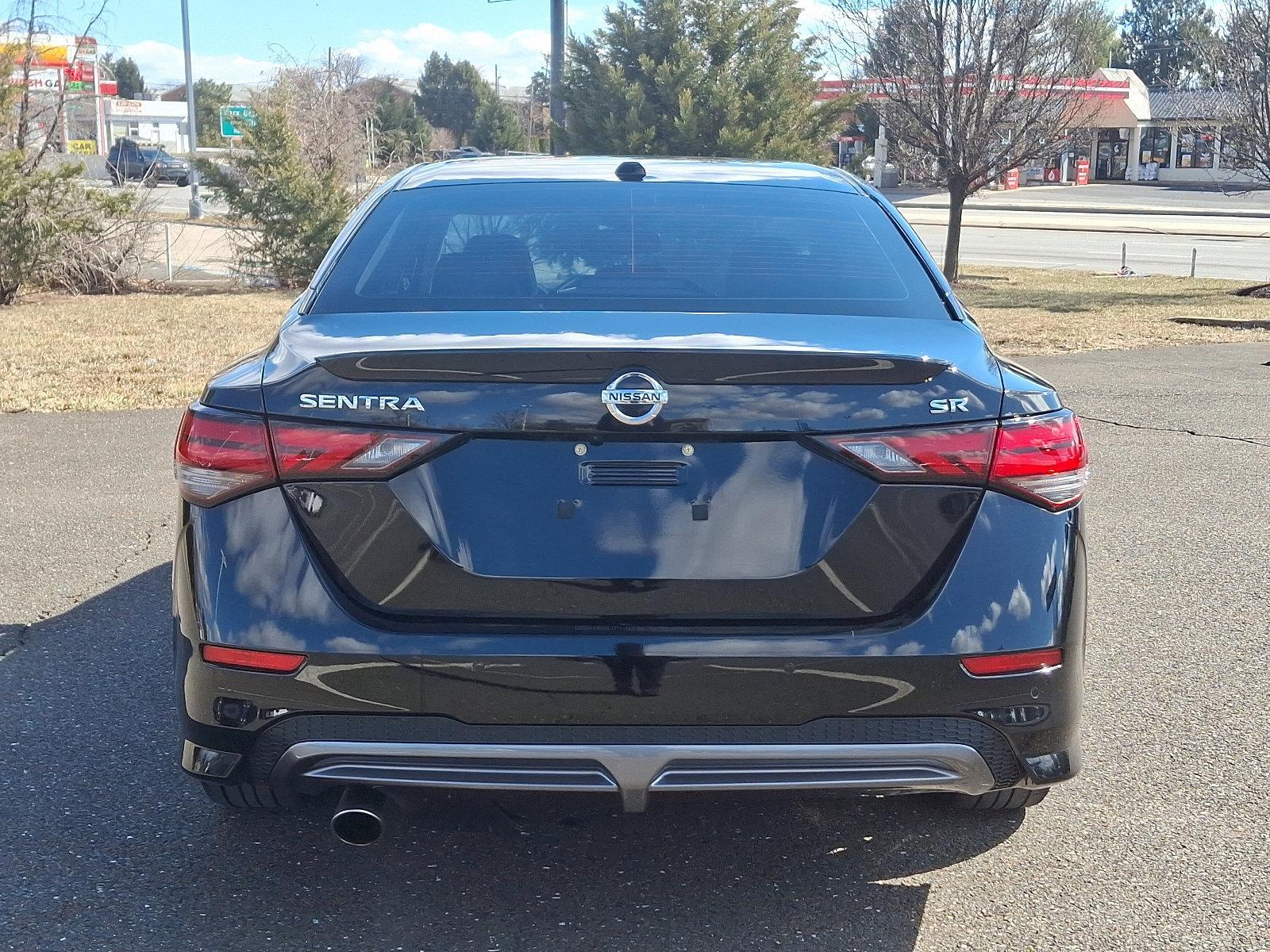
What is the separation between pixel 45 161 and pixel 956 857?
16.5 metres

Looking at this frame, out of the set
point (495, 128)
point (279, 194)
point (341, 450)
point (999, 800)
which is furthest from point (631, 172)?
point (495, 128)

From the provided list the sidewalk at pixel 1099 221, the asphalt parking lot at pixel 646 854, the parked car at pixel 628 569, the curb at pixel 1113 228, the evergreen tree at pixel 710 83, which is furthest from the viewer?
the sidewalk at pixel 1099 221

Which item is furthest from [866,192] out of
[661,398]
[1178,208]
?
[1178,208]

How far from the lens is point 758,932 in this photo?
9.61 feet

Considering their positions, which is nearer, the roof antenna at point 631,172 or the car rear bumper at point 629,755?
the car rear bumper at point 629,755

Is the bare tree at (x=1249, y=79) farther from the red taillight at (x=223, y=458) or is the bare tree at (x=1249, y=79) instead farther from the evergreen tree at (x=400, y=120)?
the evergreen tree at (x=400, y=120)

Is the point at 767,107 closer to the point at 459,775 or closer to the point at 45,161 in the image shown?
the point at 45,161

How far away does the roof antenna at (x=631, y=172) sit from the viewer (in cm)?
380

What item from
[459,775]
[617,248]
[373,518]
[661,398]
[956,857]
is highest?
[617,248]

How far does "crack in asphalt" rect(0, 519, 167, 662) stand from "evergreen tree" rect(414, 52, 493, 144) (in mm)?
91288

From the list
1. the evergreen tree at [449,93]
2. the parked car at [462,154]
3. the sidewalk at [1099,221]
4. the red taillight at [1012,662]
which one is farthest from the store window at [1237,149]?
the evergreen tree at [449,93]

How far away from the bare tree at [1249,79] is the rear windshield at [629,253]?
730 inches

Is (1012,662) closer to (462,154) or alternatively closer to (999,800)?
(999,800)

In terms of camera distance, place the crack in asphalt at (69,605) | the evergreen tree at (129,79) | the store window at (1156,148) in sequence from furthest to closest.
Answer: the evergreen tree at (129,79) < the store window at (1156,148) < the crack in asphalt at (69,605)
